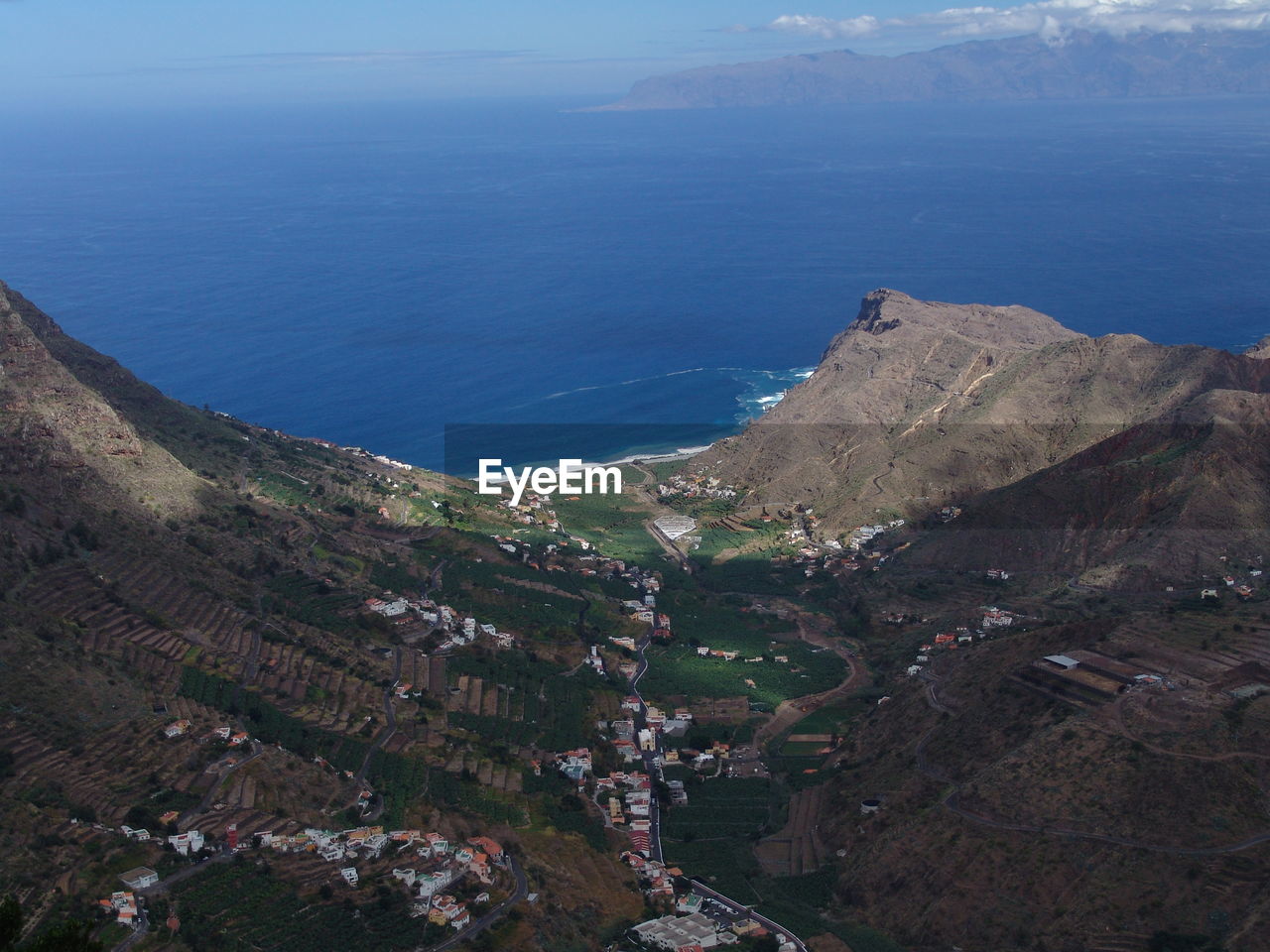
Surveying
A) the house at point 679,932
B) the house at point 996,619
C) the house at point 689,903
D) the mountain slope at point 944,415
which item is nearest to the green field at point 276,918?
the house at point 679,932

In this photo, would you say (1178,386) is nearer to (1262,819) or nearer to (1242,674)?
(1242,674)

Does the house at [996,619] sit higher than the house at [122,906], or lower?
lower

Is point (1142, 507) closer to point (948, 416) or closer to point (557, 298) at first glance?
point (948, 416)

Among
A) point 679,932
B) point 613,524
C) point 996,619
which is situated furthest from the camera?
point 613,524

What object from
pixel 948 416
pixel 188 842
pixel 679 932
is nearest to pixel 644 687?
pixel 679 932

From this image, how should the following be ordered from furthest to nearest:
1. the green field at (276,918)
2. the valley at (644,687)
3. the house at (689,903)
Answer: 1. the house at (689,903)
2. the valley at (644,687)
3. the green field at (276,918)

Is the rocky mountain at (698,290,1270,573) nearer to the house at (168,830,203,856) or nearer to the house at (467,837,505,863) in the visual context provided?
the house at (467,837,505,863)

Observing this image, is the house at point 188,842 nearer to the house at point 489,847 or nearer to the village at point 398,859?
the village at point 398,859
